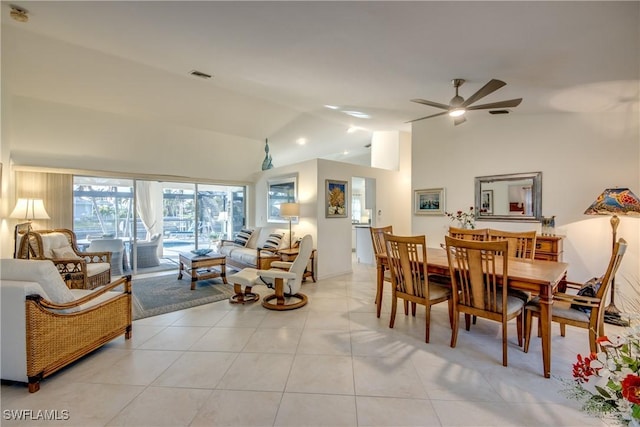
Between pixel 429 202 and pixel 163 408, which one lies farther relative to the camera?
pixel 429 202

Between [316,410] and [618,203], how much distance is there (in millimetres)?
3800

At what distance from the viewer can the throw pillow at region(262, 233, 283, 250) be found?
5204mm

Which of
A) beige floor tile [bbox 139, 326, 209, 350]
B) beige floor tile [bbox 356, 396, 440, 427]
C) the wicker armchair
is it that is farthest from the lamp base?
the wicker armchair

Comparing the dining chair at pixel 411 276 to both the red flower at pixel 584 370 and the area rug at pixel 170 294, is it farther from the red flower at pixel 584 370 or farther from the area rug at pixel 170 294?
the area rug at pixel 170 294

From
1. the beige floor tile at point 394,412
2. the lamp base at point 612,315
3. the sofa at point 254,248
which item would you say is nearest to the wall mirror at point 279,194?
the sofa at point 254,248

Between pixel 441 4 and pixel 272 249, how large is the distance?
13.8 ft

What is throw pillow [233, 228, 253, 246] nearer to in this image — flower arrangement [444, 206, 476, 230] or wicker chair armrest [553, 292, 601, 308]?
flower arrangement [444, 206, 476, 230]

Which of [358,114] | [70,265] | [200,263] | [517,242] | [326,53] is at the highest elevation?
[358,114]

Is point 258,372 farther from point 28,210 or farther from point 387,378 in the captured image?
point 28,210

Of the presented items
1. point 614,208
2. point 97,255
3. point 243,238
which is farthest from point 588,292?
point 97,255

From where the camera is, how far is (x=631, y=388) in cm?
82

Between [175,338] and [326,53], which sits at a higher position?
[326,53]

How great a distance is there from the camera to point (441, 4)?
6.03ft

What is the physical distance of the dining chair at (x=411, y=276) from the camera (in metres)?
2.71
